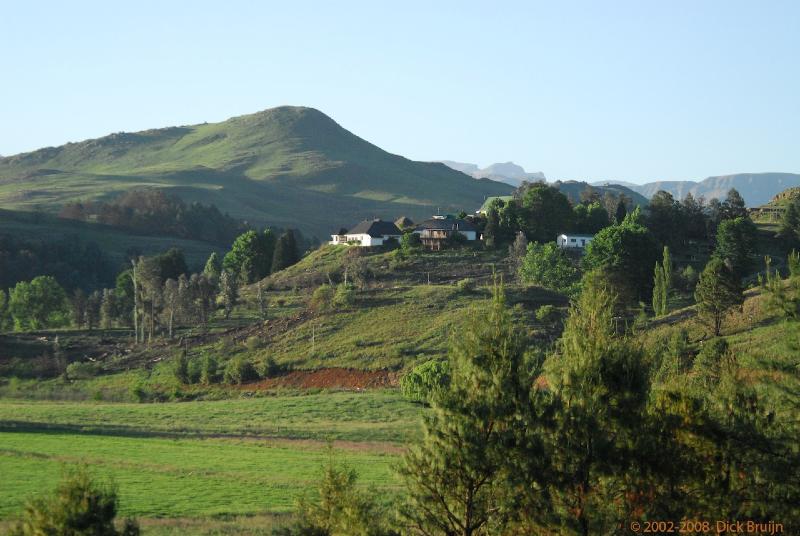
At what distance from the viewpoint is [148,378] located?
7319cm

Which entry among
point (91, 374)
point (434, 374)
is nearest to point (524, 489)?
point (434, 374)

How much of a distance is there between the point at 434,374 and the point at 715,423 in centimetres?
4091

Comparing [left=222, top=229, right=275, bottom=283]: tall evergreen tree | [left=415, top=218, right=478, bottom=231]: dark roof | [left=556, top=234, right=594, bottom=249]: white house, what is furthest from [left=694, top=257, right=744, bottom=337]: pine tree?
[left=222, top=229, right=275, bottom=283]: tall evergreen tree

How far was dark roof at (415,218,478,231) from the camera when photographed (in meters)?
108

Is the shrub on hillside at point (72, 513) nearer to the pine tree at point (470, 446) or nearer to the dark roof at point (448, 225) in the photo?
the pine tree at point (470, 446)

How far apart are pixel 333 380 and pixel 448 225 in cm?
4319

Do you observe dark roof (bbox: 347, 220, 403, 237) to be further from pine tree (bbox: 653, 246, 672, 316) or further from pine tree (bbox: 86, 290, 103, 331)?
pine tree (bbox: 653, 246, 672, 316)

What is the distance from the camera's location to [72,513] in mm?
18641

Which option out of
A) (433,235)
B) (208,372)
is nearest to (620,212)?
(433,235)

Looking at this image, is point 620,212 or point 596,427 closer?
point 596,427

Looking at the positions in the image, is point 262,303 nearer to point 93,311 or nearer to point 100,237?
point 93,311

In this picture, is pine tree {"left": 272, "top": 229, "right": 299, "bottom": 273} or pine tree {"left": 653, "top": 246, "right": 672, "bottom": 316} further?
pine tree {"left": 272, "top": 229, "right": 299, "bottom": 273}

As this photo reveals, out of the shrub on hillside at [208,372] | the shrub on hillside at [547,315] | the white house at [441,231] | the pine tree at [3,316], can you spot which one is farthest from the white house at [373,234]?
the pine tree at [3,316]

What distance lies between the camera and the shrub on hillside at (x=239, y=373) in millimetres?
70812
